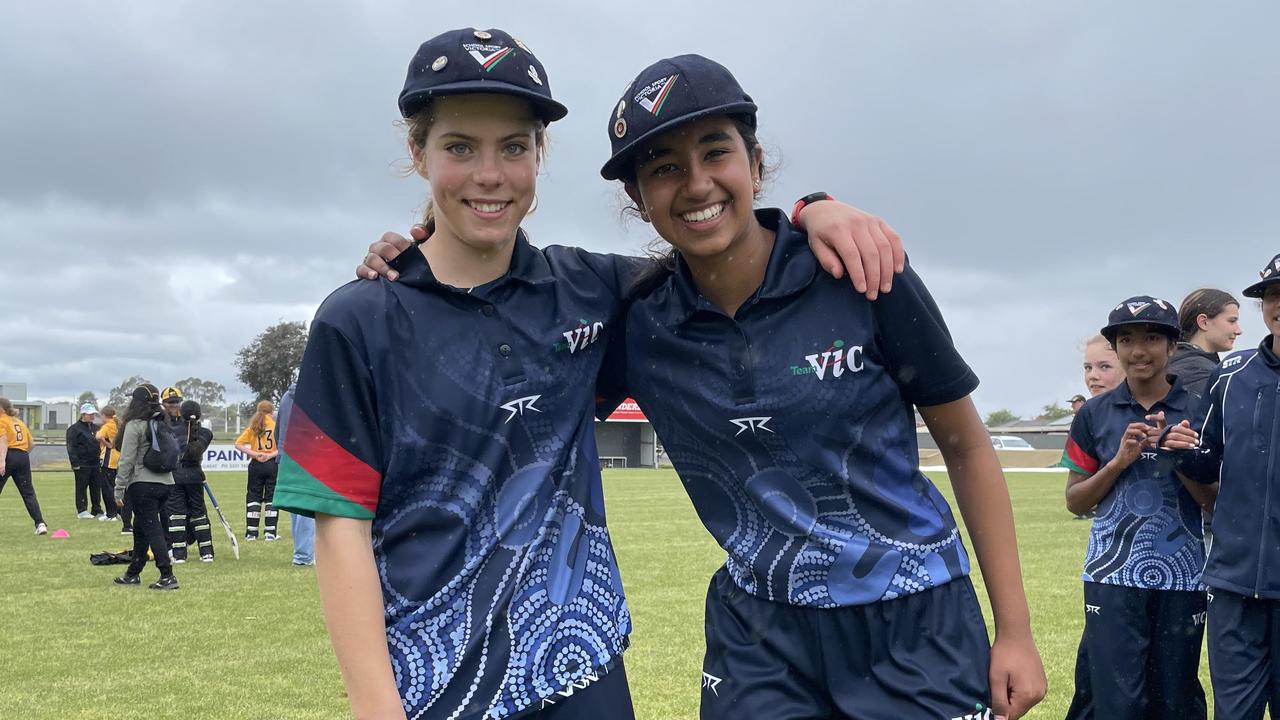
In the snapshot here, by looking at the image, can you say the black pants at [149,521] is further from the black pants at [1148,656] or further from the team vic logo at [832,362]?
the team vic logo at [832,362]

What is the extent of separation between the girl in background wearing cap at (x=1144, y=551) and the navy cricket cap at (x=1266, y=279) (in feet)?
1.60

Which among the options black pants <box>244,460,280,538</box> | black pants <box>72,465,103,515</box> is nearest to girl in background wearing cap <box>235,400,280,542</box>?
black pants <box>244,460,280,538</box>

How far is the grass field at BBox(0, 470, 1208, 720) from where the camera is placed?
663cm

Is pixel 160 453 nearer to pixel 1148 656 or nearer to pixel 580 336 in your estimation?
pixel 1148 656

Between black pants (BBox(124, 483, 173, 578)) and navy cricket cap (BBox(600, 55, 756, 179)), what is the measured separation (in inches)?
388

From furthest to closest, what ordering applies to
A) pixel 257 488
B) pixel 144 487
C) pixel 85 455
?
pixel 85 455 → pixel 257 488 → pixel 144 487

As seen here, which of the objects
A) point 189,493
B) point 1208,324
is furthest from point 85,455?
point 1208,324

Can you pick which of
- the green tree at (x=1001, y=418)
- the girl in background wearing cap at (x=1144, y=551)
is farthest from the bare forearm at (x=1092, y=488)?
the green tree at (x=1001, y=418)

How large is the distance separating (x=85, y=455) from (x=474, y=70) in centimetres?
2048

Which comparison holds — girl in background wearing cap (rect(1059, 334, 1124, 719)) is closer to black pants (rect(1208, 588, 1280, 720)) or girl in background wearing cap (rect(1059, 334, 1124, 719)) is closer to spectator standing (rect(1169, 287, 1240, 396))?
spectator standing (rect(1169, 287, 1240, 396))

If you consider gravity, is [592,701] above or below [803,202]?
below

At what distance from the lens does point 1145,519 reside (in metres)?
5.37

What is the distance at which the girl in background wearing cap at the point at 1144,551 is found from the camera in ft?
17.1

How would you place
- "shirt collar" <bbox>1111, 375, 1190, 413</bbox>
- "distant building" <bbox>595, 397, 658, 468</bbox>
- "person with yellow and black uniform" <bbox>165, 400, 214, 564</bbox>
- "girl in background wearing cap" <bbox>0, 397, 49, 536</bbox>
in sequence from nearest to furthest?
"shirt collar" <bbox>1111, 375, 1190, 413</bbox> < "person with yellow and black uniform" <bbox>165, 400, 214, 564</bbox> < "girl in background wearing cap" <bbox>0, 397, 49, 536</bbox> < "distant building" <bbox>595, 397, 658, 468</bbox>
